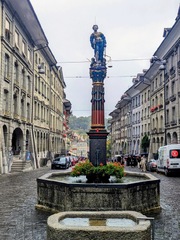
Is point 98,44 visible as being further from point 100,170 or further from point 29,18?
point 29,18

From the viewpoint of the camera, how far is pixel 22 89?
34.3 meters

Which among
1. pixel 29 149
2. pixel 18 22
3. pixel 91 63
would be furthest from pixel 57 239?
pixel 29 149

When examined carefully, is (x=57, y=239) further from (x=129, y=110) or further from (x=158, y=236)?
(x=129, y=110)

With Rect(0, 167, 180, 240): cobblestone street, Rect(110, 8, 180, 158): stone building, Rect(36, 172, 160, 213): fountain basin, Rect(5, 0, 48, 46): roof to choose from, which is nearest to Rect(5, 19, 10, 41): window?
Rect(5, 0, 48, 46): roof

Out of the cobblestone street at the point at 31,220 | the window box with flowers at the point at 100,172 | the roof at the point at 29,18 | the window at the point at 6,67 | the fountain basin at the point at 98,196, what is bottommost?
the cobblestone street at the point at 31,220

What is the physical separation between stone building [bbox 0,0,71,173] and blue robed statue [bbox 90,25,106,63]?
13.7 meters

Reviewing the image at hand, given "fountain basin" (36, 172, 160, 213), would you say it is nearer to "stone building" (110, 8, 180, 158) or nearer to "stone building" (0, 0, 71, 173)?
"stone building" (0, 0, 71, 173)

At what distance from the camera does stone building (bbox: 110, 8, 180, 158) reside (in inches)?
1441

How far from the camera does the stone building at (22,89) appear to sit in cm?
2815

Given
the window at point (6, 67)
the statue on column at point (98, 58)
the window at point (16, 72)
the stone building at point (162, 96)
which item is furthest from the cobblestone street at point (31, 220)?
the window at point (16, 72)

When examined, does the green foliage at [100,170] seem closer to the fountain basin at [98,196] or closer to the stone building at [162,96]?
the fountain basin at [98,196]

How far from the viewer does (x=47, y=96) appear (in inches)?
1959

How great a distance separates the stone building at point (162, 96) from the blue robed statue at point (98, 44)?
12.1 meters

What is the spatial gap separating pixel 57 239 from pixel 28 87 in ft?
109
